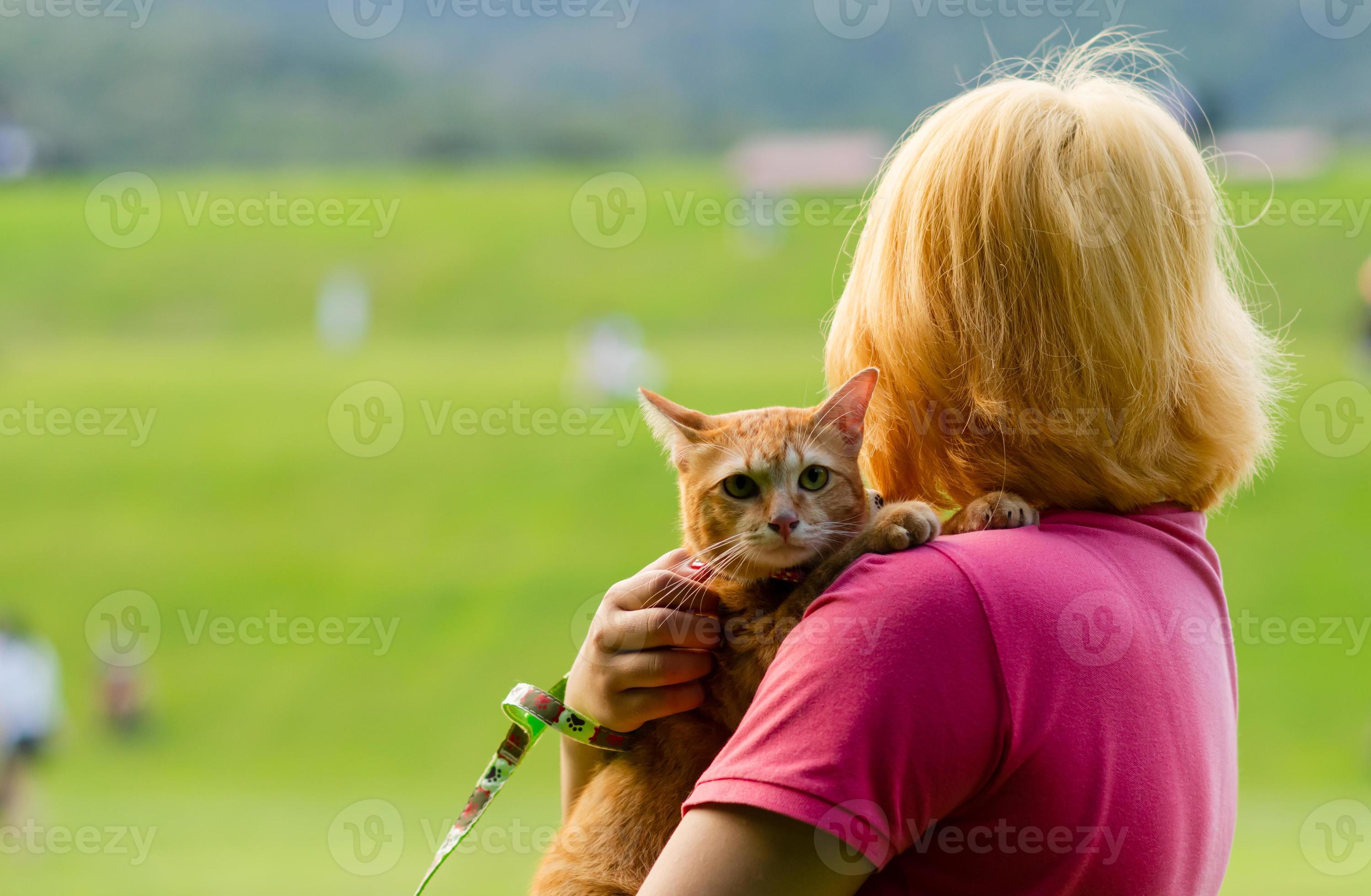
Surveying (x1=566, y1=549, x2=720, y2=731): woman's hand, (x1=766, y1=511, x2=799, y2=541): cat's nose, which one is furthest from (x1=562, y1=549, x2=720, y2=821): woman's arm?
(x1=766, y1=511, x2=799, y2=541): cat's nose

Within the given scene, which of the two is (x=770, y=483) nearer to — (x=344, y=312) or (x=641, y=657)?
(x=641, y=657)

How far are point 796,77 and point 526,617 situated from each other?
11.1 m

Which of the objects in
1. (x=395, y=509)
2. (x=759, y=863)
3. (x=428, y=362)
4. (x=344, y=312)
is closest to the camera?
(x=759, y=863)

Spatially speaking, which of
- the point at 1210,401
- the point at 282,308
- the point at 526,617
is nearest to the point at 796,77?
the point at 282,308

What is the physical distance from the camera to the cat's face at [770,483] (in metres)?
1.22

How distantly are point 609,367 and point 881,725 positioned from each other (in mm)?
10133

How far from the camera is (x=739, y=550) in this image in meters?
1.23

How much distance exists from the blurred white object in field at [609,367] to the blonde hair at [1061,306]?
9318 mm

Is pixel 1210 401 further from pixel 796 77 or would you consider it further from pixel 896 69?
pixel 796 77

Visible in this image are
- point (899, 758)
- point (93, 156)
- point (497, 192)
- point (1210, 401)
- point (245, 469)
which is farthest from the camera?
point (93, 156)

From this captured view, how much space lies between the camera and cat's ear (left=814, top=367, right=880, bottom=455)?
Result: 1.06m

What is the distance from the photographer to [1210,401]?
3.35 feet

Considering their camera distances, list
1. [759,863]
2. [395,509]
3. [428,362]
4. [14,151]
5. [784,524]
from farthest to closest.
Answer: [14,151]
[428,362]
[395,509]
[784,524]
[759,863]

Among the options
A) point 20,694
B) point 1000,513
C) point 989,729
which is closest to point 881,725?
point 989,729
